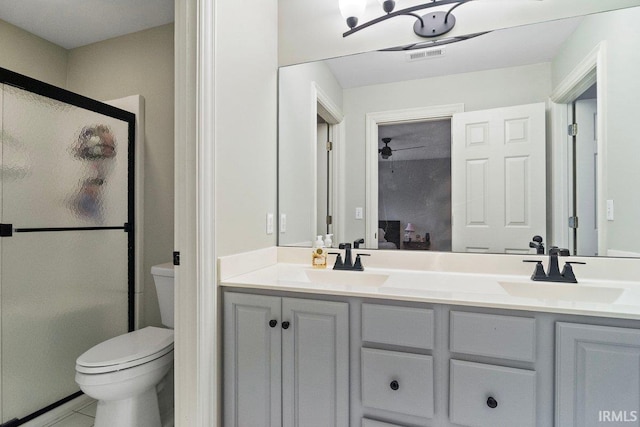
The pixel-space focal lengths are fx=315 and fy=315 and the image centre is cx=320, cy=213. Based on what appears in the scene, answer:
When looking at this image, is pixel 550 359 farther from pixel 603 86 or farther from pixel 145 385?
pixel 145 385

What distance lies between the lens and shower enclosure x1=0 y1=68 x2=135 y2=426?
5.27 feet

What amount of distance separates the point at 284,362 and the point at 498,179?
126 centimetres

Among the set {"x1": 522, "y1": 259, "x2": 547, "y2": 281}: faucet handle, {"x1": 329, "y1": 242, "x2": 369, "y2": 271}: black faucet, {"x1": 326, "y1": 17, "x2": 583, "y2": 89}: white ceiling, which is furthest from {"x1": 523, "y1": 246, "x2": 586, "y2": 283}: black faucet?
{"x1": 326, "y1": 17, "x2": 583, "y2": 89}: white ceiling

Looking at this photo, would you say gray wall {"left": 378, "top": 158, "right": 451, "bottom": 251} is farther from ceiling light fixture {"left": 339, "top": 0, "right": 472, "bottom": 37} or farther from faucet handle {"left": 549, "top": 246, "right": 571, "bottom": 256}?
ceiling light fixture {"left": 339, "top": 0, "right": 472, "bottom": 37}

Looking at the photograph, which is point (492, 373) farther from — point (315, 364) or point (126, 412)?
point (126, 412)

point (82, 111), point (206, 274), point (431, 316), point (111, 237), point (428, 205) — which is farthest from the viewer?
point (111, 237)

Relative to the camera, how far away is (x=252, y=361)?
1.26 meters

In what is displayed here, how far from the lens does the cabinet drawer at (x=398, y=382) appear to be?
1.05 m

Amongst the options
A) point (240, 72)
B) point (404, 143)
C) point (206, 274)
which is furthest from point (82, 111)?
point (404, 143)

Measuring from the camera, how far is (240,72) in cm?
145

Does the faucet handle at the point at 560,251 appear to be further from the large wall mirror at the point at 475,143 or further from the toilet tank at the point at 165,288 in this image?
the toilet tank at the point at 165,288

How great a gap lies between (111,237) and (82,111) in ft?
2.59

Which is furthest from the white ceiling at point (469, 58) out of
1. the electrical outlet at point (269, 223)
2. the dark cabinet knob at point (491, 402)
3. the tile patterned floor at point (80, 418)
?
the tile patterned floor at point (80, 418)

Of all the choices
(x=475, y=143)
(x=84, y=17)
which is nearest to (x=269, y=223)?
(x=475, y=143)
